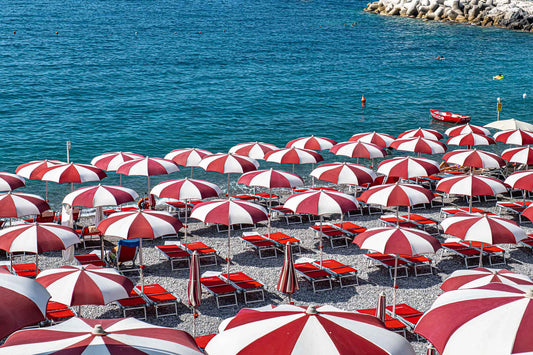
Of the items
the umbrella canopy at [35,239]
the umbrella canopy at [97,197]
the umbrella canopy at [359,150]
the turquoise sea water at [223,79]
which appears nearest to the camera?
the umbrella canopy at [35,239]

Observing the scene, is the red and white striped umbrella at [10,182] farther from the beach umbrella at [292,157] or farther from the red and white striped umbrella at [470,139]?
the red and white striped umbrella at [470,139]

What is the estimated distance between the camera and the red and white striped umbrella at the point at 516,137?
2247 centimetres

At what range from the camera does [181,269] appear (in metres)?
14.8

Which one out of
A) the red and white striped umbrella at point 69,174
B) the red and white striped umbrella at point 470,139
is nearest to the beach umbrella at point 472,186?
the red and white striped umbrella at point 470,139

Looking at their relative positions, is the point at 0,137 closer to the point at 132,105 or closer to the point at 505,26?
the point at 132,105

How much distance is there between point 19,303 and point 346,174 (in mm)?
10788

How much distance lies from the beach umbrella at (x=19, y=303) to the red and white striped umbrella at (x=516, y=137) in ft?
63.3

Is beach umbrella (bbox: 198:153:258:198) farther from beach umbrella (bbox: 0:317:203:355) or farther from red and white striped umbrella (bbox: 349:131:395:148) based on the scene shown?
beach umbrella (bbox: 0:317:203:355)

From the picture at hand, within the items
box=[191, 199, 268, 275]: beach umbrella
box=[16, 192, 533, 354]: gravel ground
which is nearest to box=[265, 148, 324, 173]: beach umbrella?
box=[16, 192, 533, 354]: gravel ground

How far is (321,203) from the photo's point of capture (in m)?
14.0

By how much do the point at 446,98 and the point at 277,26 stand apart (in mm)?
45010

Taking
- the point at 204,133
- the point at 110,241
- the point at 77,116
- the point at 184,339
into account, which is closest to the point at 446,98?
the point at 204,133

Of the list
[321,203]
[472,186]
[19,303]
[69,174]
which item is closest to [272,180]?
[321,203]

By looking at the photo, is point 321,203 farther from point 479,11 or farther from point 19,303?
point 479,11
